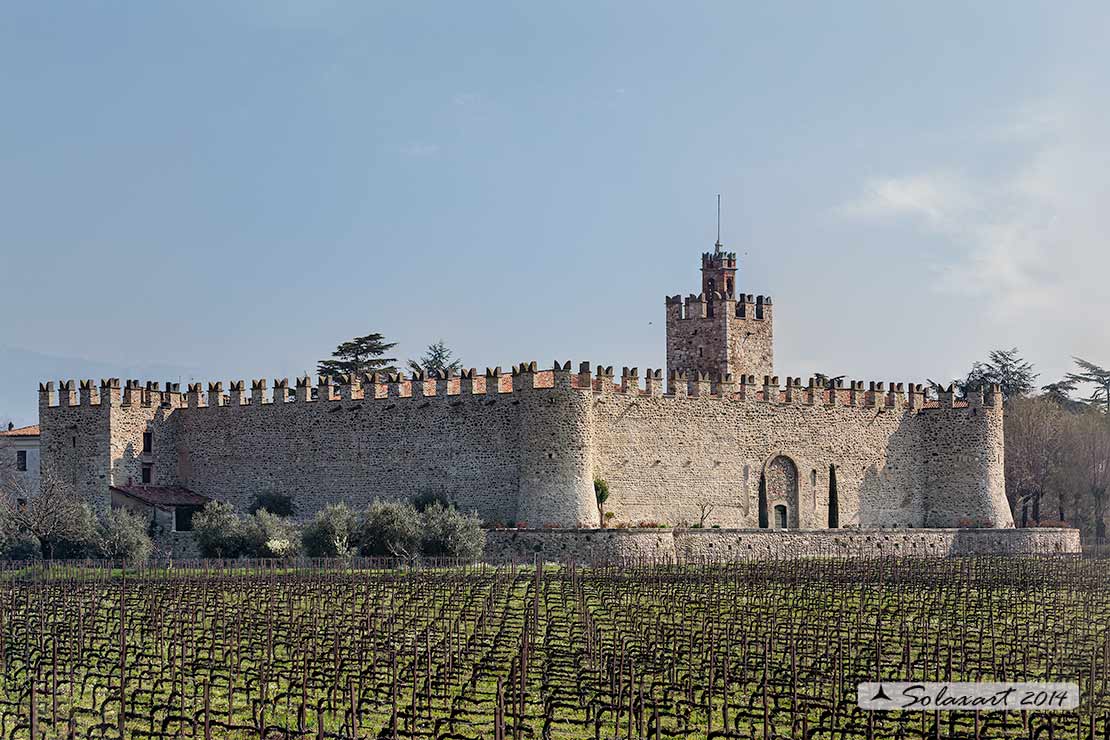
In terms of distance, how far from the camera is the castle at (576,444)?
150ft

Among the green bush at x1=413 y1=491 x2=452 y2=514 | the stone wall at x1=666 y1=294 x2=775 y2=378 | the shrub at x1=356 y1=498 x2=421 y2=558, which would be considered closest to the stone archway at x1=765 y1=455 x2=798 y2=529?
the stone wall at x1=666 y1=294 x2=775 y2=378

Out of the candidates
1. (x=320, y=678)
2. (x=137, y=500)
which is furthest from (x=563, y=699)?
(x=137, y=500)

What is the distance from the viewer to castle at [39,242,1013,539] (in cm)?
4575

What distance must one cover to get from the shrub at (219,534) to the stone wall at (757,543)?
619 cm

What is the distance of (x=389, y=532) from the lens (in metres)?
42.6

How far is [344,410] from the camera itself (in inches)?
1933

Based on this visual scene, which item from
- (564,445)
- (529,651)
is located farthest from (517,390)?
(529,651)

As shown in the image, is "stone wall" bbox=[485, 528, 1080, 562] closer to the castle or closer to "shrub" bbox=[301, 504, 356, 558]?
the castle

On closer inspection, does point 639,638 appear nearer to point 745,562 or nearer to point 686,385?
point 745,562

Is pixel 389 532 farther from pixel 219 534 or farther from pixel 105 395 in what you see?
pixel 105 395

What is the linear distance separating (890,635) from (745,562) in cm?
1689

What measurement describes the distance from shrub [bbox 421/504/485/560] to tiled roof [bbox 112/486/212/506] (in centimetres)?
974

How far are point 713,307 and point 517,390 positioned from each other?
503 inches

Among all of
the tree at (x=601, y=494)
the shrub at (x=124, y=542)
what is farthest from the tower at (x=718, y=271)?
the shrub at (x=124, y=542)
